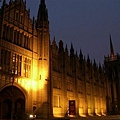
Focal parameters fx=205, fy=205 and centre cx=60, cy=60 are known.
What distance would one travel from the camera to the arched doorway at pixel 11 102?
33.4 metres

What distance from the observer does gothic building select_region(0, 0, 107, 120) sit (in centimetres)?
3162

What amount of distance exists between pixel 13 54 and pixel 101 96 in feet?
142

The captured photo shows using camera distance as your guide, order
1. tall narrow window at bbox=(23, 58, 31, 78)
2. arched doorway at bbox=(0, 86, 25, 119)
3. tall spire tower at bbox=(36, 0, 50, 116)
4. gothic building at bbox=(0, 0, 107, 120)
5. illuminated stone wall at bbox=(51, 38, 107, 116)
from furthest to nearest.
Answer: illuminated stone wall at bbox=(51, 38, 107, 116)
tall spire tower at bbox=(36, 0, 50, 116)
tall narrow window at bbox=(23, 58, 31, 78)
arched doorway at bbox=(0, 86, 25, 119)
gothic building at bbox=(0, 0, 107, 120)

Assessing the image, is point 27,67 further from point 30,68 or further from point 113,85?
point 113,85

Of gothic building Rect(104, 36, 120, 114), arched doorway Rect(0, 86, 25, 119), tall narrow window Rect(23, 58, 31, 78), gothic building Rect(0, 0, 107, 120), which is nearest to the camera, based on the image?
gothic building Rect(0, 0, 107, 120)

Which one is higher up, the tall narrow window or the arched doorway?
the tall narrow window

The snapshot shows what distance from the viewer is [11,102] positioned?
36.0m

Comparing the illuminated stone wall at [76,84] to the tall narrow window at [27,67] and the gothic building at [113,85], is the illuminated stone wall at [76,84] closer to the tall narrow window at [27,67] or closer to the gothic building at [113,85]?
the gothic building at [113,85]

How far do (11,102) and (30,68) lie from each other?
704 cm

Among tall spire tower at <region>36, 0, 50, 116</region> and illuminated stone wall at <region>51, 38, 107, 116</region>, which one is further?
illuminated stone wall at <region>51, 38, 107, 116</region>

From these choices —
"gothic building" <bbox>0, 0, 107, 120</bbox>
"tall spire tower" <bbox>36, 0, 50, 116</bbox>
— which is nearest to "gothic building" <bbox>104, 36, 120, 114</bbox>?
"gothic building" <bbox>0, 0, 107, 120</bbox>

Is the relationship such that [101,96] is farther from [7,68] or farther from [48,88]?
[7,68]

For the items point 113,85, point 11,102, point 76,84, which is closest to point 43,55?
point 11,102

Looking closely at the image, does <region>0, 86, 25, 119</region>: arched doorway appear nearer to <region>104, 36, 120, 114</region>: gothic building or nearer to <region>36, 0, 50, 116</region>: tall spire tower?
<region>36, 0, 50, 116</region>: tall spire tower
